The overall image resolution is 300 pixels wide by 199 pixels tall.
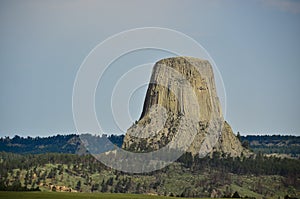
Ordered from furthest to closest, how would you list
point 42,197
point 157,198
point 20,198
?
1. point 157,198
2. point 42,197
3. point 20,198

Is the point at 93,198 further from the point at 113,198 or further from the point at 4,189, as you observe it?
the point at 4,189

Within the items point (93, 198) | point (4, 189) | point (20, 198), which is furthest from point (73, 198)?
point (4, 189)

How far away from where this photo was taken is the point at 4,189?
649ft

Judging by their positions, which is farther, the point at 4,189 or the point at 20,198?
the point at 4,189

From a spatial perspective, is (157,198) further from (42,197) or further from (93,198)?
(42,197)

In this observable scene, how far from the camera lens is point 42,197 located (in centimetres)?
17050

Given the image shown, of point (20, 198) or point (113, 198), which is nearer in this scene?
point (20, 198)

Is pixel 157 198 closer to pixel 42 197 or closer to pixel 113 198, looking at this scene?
pixel 113 198

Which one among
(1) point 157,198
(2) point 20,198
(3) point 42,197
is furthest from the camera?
(1) point 157,198

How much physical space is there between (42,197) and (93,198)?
12.0 meters

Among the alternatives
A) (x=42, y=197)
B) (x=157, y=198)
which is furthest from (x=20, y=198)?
(x=157, y=198)

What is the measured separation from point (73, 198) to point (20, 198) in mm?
16741

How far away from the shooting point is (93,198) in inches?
6964

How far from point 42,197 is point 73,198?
707 cm
